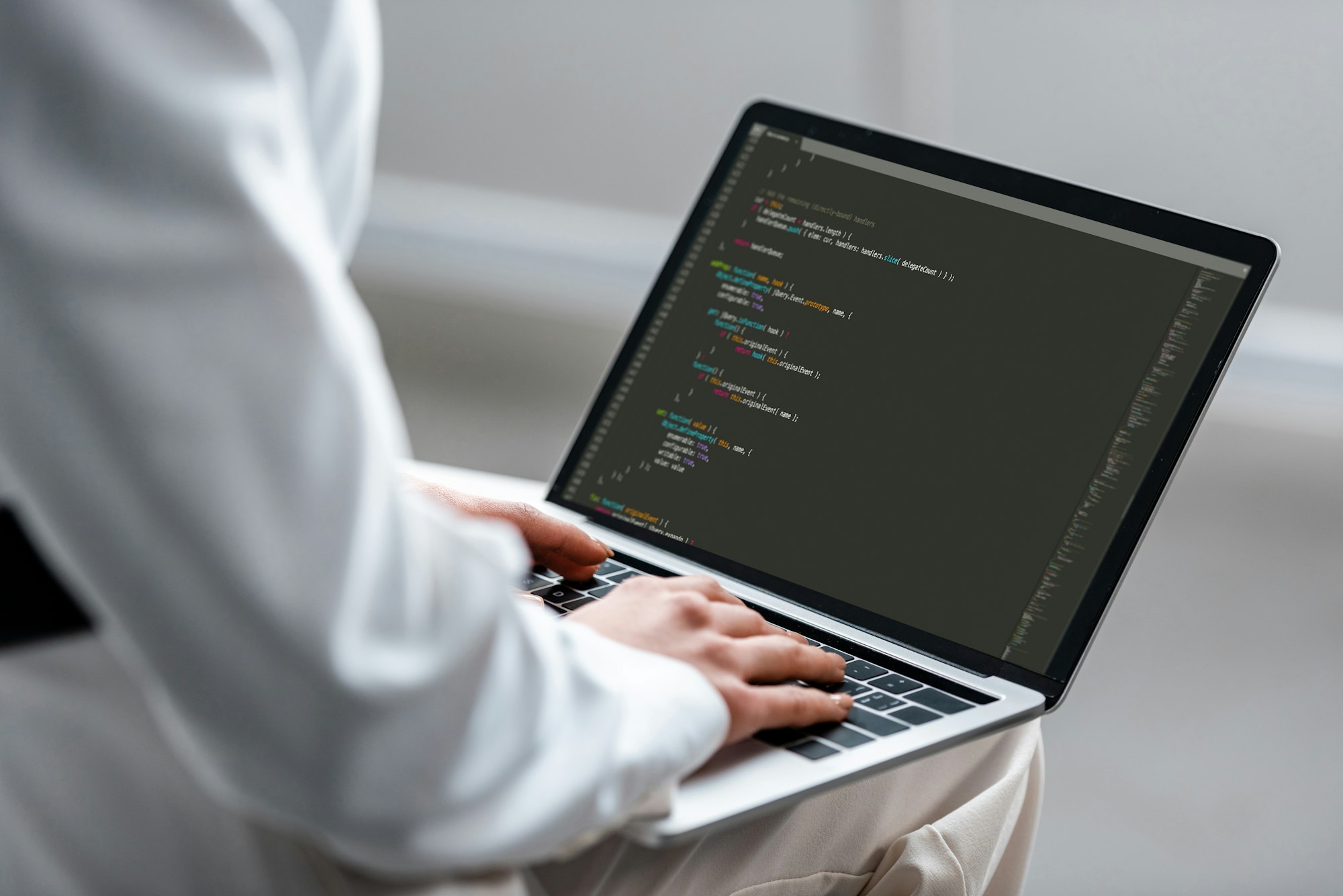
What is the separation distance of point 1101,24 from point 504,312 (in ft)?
5.13

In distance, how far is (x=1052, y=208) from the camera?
881mm

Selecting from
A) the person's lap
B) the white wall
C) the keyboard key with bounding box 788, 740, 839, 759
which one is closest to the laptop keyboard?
the keyboard key with bounding box 788, 740, 839, 759

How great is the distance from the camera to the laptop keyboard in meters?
0.67

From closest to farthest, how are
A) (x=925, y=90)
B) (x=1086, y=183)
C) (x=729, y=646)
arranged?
(x=729, y=646) → (x=1086, y=183) → (x=925, y=90)

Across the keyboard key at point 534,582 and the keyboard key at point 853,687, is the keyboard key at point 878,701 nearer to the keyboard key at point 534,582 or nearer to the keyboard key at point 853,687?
the keyboard key at point 853,687

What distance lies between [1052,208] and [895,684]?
0.35 m

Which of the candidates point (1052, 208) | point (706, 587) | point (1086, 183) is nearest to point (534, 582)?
A: point (706, 587)

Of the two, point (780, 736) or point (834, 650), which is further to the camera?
point (834, 650)

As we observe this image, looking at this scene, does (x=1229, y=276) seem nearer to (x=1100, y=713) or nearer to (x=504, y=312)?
(x=1100, y=713)

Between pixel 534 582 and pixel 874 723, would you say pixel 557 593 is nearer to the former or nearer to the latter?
pixel 534 582

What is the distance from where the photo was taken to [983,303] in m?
0.88

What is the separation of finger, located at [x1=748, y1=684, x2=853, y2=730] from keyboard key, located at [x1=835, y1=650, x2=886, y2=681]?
0.23ft

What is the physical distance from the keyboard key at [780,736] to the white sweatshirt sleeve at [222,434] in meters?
0.22

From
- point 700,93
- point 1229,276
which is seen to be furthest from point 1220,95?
point 1229,276
